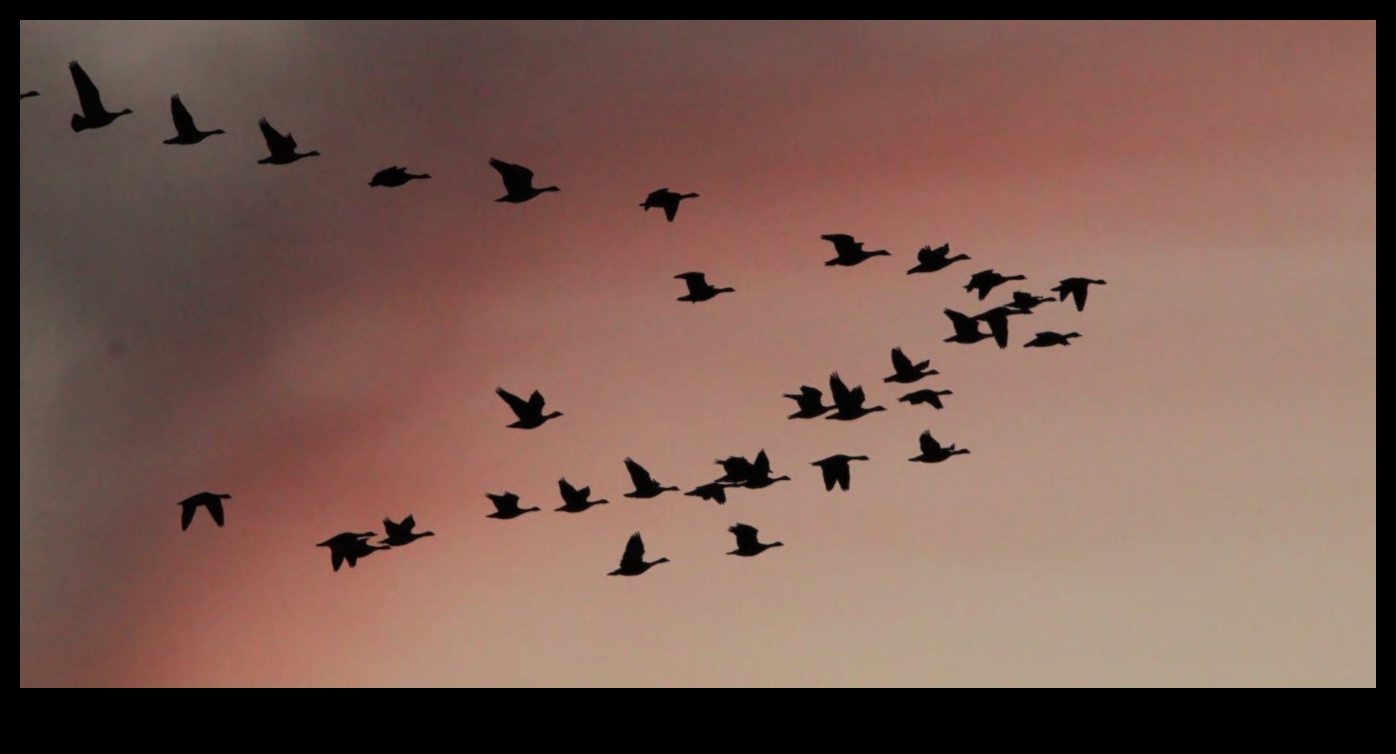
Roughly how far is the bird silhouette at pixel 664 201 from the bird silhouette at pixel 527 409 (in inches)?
237

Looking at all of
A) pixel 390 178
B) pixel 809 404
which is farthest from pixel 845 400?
pixel 390 178

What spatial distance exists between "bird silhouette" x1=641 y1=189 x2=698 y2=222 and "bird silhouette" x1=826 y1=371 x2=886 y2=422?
6.22 m

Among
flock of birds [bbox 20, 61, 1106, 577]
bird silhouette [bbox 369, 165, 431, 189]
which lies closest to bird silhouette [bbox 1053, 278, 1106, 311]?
flock of birds [bbox 20, 61, 1106, 577]

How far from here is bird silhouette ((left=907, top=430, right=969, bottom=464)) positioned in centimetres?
6431

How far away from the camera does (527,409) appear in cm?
6003

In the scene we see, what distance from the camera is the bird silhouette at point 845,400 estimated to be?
59469 mm
